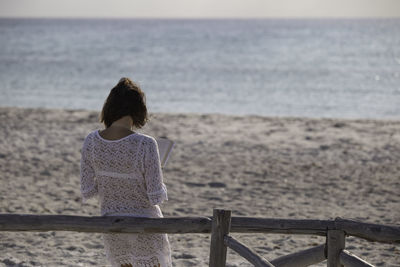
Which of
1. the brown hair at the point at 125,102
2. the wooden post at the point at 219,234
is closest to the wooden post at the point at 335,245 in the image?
the wooden post at the point at 219,234

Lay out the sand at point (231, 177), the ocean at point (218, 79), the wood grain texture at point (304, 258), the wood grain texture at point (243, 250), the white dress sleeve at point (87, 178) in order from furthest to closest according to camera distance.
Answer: the ocean at point (218, 79) < the sand at point (231, 177) < the wood grain texture at point (304, 258) < the wood grain texture at point (243, 250) < the white dress sleeve at point (87, 178)

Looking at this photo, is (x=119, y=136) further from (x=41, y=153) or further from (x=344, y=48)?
(x=344, y=48)

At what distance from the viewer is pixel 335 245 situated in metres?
3.76

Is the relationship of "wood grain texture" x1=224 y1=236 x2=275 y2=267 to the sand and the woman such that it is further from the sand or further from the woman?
the sand

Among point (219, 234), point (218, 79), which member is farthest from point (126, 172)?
point (218, 79)

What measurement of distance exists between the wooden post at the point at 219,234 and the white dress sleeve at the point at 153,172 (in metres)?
0.42

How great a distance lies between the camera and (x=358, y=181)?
9.58 meters

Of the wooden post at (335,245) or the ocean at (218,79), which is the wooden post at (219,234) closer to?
the wooden post at (335,245)

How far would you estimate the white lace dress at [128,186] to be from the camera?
3.40 m

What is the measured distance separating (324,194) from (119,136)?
600 cm

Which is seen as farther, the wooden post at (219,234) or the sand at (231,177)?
the sand at (231,177)


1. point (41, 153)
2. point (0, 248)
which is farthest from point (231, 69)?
point (0, 248)

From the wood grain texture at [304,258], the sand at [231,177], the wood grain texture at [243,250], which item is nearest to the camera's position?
the wood grain texture at [243,250]

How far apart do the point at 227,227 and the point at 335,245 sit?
0.66m
